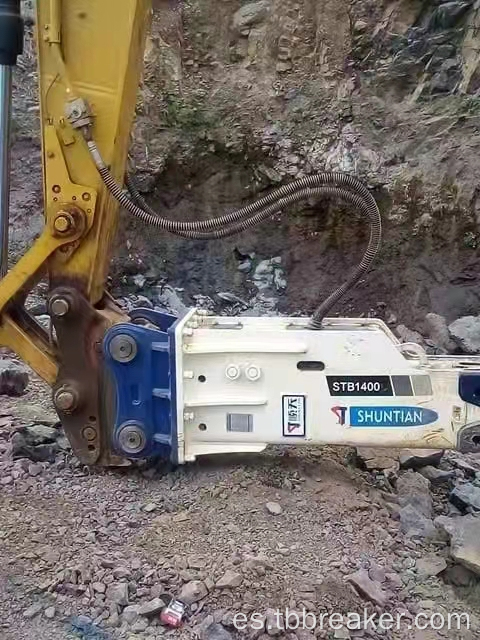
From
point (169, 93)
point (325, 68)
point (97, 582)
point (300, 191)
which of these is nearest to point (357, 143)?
point (325, 68)

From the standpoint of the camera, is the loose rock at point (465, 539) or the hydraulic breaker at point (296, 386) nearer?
the loose rock at point (465, 539)

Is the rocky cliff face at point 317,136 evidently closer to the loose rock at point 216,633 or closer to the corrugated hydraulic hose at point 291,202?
the corrugated hydraulic hose at point 291,202

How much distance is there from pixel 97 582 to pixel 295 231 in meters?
5.43

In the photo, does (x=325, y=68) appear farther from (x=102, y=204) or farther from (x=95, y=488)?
(x=95, y=488)

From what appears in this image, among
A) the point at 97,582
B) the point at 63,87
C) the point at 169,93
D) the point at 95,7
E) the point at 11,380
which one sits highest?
the point at 169,93

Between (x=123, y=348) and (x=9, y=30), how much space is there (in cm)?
122

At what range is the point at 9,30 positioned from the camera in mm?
2691

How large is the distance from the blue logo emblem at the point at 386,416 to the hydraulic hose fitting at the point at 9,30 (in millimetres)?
1762

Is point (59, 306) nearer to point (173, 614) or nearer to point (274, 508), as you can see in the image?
point (274, 508)

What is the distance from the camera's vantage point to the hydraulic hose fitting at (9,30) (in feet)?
8.79

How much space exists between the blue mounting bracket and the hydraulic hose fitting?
1.07 m

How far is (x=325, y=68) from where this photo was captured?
7473mm

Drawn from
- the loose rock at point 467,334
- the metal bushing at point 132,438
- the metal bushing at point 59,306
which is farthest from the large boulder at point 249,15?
the metal bushing at point 132,438

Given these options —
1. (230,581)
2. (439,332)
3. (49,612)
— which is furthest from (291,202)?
(439,332)
